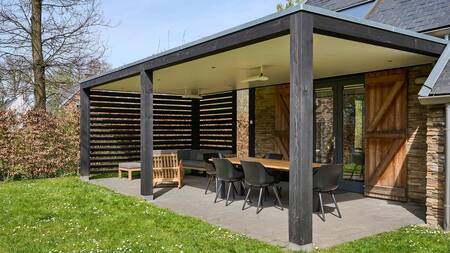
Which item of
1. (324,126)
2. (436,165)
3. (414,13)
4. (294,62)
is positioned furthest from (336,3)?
(294,62)

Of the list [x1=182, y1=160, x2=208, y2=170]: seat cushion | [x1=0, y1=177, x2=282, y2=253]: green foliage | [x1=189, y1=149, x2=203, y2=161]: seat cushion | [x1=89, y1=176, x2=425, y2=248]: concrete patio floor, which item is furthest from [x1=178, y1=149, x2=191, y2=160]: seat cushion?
[x1=0, y1=177, x2=282, y2=253]: green foliage

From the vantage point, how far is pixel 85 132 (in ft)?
35.5

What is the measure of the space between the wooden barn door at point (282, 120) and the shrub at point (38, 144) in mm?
5853

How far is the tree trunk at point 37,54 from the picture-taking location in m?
12.8

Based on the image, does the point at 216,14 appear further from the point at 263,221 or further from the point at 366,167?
the point at 263,221

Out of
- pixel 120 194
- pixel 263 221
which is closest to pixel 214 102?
pixel 120 194

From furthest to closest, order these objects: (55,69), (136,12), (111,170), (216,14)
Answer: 1. (216,14)
2. (136,12)
3. (55,69)
4. (111,170)

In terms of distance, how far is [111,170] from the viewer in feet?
39.4

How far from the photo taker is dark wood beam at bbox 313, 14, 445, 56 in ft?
14.9

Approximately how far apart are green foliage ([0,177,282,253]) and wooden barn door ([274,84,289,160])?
433 centimetres

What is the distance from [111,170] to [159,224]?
22.8 feet

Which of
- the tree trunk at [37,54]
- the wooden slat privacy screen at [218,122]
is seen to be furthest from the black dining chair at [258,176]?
the tree trunk at [37,54]

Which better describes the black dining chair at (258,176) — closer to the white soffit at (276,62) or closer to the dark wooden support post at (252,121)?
the white soffit at (276,62)

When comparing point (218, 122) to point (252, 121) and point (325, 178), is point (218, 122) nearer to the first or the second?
point (252, 121)
